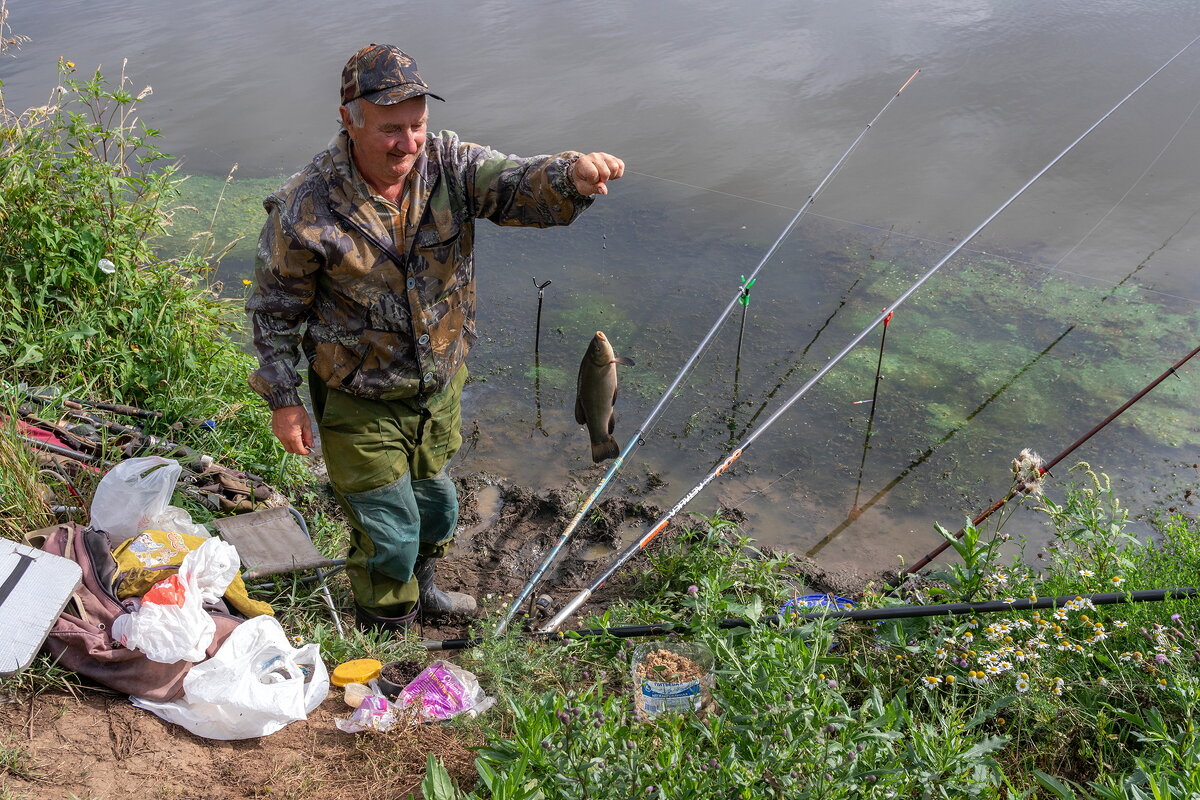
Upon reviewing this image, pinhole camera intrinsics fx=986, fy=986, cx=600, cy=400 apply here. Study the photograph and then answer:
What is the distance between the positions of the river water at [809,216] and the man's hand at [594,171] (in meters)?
2.32

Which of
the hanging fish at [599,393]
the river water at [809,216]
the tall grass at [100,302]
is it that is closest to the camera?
the hanging fish at [599,393]

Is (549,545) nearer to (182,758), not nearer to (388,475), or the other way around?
(388,475)

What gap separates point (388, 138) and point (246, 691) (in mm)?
1820

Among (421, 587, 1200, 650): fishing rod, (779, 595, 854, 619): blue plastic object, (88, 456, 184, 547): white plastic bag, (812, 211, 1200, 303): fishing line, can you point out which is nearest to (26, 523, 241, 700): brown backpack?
(88, 456, 184, 547): white plastic bag

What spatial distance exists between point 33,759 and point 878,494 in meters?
3.89

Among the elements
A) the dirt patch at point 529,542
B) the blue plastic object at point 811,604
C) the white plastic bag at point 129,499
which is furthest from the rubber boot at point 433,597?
the blue plastic object at point 811,604

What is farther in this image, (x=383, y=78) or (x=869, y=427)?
(x=869, y=427)

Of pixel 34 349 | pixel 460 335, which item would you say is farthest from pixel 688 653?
pixel 34 349

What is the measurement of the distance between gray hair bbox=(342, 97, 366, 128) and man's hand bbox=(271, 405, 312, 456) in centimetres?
101

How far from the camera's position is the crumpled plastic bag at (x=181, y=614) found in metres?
3.16

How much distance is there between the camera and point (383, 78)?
122 inches

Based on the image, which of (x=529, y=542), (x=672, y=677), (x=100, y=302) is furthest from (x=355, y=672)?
(x=100, y=302)

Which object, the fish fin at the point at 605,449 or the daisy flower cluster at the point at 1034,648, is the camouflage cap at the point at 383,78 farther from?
the daisy flower cluster at the point at 1034,648

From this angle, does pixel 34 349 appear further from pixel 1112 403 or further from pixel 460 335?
pixel 1112 403
